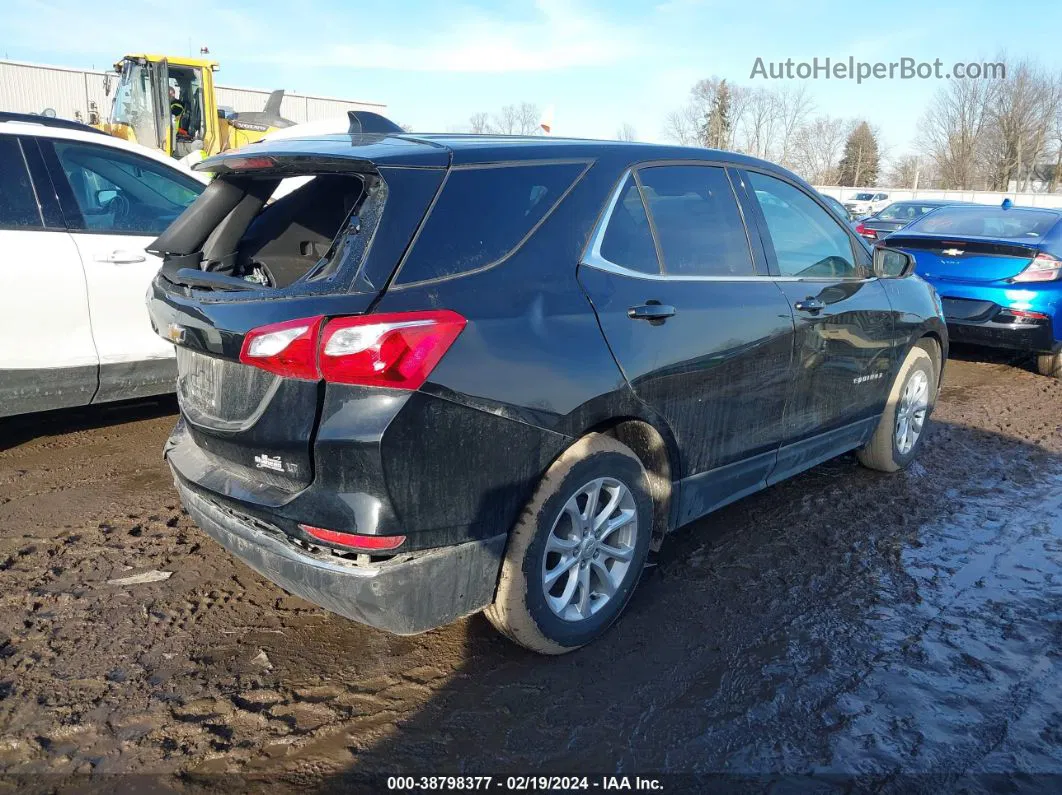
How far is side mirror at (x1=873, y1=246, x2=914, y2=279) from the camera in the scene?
438 cm

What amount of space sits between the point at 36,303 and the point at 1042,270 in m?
7.65

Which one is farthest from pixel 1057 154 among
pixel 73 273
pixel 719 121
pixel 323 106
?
pixel 73 273

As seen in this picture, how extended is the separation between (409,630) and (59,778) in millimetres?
1027

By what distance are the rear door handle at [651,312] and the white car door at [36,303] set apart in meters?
3.19

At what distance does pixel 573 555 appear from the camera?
9.31 feet

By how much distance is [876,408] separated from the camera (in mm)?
4508

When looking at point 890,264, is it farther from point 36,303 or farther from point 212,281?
point 36,303

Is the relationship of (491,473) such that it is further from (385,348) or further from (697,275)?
(697,275)

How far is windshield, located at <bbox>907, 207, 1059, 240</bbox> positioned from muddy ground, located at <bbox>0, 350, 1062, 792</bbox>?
4716 mm

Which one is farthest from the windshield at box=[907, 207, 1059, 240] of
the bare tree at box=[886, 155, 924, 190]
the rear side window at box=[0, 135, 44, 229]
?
the bare tree at box=[886, 155, 924, 190]

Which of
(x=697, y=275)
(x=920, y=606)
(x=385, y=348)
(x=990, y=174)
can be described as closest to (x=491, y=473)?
(x=385, y=348)

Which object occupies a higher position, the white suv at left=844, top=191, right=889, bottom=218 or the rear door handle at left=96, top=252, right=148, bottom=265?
the white suv at left=844, top=191, right=889, bottom=218

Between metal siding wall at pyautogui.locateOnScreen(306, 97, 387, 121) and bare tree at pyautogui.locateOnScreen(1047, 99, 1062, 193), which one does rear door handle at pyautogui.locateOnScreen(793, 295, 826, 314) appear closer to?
metal siding wall at pyautogui.locateOnScreen(306, 97, 387, 121)

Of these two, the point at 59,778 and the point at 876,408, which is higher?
the point at 876,408
